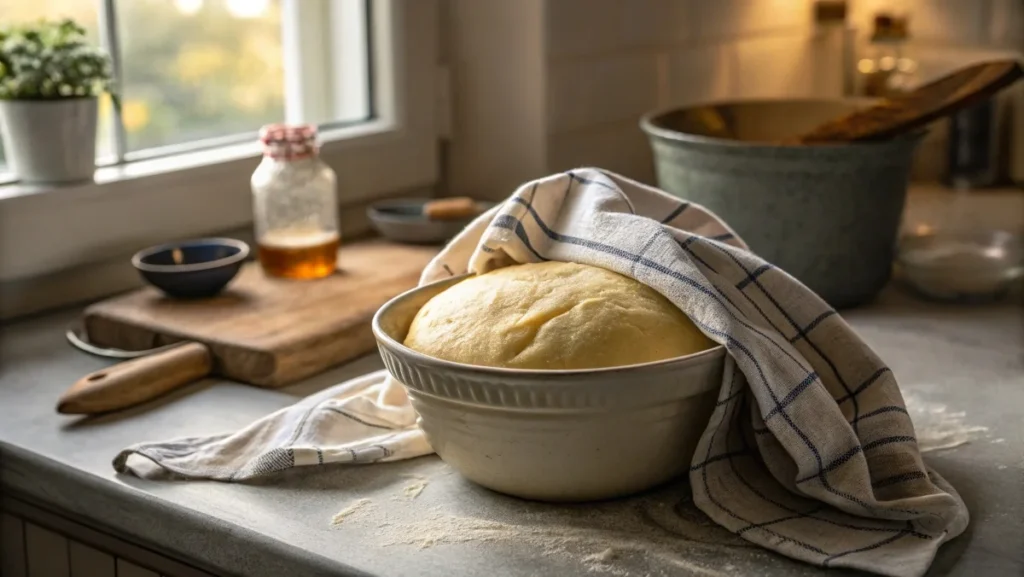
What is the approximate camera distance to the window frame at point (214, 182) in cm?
113

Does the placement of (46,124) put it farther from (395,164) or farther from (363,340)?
(395,164)

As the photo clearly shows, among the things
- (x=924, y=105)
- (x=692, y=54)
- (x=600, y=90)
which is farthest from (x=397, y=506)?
(x=692, y=54)

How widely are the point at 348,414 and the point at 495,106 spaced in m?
0.77

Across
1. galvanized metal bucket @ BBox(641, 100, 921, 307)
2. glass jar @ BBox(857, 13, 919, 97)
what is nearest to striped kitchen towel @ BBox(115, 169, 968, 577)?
galvanized metal bucket @ BBox(641, 100, 921, 307)

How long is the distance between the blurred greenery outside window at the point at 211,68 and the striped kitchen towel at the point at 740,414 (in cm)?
54

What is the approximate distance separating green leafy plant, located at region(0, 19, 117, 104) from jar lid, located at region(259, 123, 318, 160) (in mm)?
174

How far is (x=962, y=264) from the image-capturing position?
132 cm

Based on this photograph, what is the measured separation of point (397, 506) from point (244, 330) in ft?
1.14

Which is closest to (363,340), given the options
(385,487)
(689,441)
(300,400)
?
(300,400)

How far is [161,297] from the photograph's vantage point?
44.9 inches

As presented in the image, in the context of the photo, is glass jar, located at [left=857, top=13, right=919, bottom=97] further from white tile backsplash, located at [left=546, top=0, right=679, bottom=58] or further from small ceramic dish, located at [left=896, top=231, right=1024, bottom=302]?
small ceramic dish, located at [left=896, top=231, right=1024, bottom=302]

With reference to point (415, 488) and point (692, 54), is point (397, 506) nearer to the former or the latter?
point (415, 488)

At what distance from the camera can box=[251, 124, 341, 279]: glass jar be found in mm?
1214

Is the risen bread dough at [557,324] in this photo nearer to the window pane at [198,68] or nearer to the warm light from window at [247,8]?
the window pane at [198,68]
